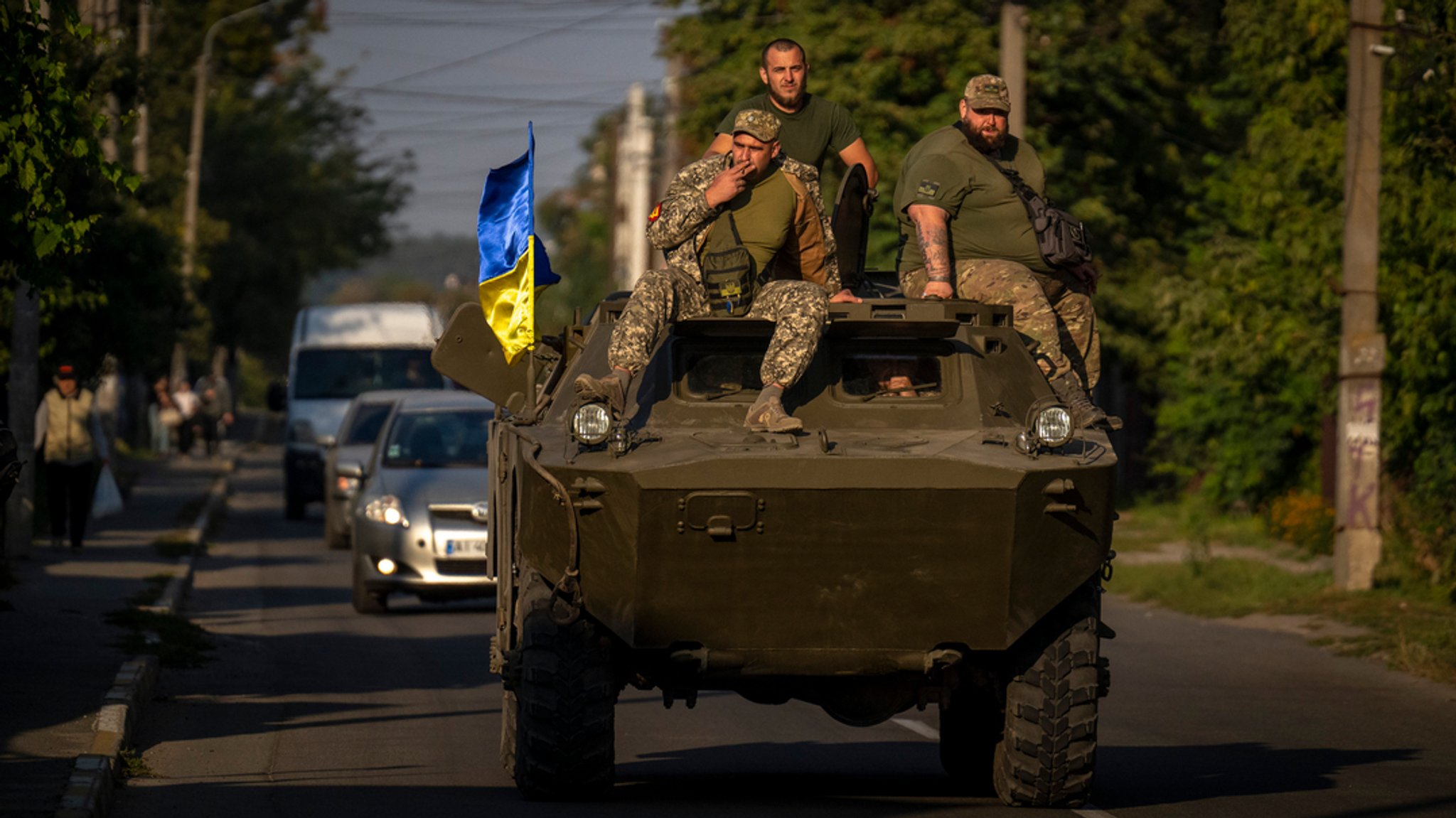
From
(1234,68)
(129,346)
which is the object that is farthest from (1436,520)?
(129,346)

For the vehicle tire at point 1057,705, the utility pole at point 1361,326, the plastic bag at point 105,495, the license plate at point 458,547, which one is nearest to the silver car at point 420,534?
the license plate at point 458,547

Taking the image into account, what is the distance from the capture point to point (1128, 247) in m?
30.5

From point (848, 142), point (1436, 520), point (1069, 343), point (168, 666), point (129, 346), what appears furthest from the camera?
point (129, 346)

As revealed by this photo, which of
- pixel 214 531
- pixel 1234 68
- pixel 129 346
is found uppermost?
pixel 1234 68

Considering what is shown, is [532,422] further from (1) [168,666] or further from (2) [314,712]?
(1) [168,666]

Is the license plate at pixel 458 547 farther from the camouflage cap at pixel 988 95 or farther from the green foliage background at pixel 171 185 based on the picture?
the camouflage cap at pixel 988 95

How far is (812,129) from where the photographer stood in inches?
433

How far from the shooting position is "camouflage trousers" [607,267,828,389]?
28.9 ft

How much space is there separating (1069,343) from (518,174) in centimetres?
298

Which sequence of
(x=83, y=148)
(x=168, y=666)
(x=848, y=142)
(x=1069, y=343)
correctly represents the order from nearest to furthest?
(x=1069, y=343)
(x=848, y=142)
(x=83, y=148)
(x=168, y=666)

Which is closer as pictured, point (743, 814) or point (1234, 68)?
point (743, 814)

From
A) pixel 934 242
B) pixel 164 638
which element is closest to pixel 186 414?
pixel 164 638

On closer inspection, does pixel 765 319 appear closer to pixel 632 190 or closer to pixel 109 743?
pixel 109 743

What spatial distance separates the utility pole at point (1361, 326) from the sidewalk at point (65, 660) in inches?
394
